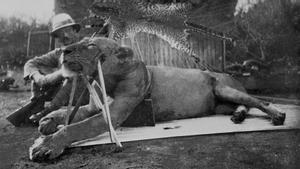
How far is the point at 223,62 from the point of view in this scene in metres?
2.93

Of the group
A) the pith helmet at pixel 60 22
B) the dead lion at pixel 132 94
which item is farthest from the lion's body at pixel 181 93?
the pith helmet at pixel 60 22

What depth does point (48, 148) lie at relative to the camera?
1600 mm

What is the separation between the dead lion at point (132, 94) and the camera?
1.84m

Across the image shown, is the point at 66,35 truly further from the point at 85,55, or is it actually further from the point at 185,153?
the point at 185,153

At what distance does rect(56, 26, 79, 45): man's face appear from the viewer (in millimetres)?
2293

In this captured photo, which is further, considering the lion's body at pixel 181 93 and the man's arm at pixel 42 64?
the man's arm at pixel 42 64

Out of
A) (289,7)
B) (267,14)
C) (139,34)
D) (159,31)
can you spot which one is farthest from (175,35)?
(289,7)

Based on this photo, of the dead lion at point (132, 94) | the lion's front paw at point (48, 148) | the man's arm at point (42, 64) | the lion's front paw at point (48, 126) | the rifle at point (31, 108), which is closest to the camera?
the lion's front paw at point (48, 148)

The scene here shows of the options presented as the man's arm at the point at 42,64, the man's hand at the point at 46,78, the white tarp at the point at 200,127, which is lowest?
the white tarp at the point at 200,127

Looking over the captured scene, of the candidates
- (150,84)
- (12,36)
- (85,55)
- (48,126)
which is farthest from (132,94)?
(12,36)

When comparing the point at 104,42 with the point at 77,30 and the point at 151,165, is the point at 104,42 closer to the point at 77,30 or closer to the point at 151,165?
the point at 77,30

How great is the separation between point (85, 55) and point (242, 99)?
1.47 m

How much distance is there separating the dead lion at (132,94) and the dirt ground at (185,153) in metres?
0.12

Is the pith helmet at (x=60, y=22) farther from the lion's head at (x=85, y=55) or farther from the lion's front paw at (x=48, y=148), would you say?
the lion's front paw at (x=48, y=148)
